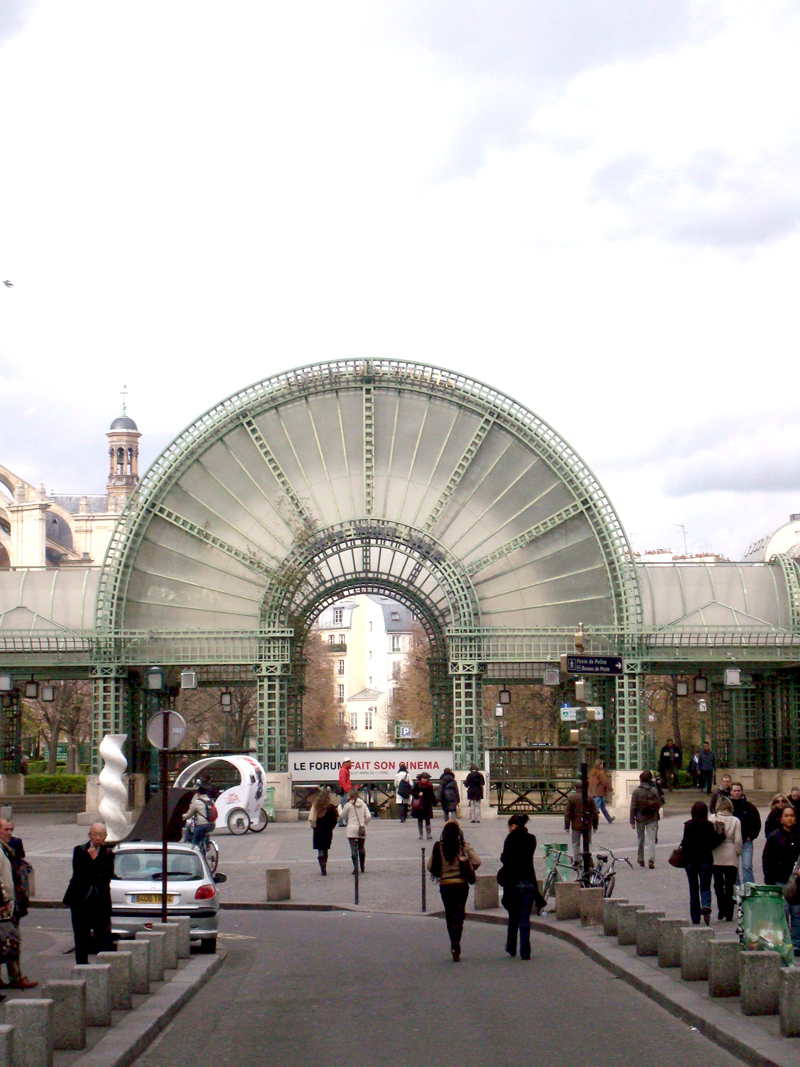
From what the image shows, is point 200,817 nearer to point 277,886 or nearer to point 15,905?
point 277,886

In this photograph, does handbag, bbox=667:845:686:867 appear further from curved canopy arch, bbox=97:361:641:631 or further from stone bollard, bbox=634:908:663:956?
curved canopy arch, bbox=97:361:641:631

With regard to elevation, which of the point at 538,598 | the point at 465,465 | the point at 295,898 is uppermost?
the point at 465,465

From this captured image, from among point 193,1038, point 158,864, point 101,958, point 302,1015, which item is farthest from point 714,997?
point 158,864

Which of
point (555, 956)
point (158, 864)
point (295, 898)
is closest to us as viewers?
point (555, 956)

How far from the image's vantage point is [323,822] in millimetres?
28703

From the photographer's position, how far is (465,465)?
42000 millimetres

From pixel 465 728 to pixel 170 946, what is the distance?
79.4ft

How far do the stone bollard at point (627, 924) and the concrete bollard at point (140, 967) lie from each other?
574 centimetres

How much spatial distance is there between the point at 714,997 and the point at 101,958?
601cm

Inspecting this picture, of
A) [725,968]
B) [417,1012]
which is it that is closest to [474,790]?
[417,1012]

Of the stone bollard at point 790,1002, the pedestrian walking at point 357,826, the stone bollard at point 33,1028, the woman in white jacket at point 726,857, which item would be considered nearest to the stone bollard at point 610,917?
the woman in white jacket at point 726,857

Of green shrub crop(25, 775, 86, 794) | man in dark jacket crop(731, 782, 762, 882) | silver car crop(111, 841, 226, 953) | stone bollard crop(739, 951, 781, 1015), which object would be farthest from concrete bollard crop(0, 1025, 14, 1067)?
green shrub crop(25, 775, 86, 794)

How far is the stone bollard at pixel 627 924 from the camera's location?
58.1 feet

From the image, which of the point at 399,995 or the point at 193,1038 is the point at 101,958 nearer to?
the point at 193,1038
